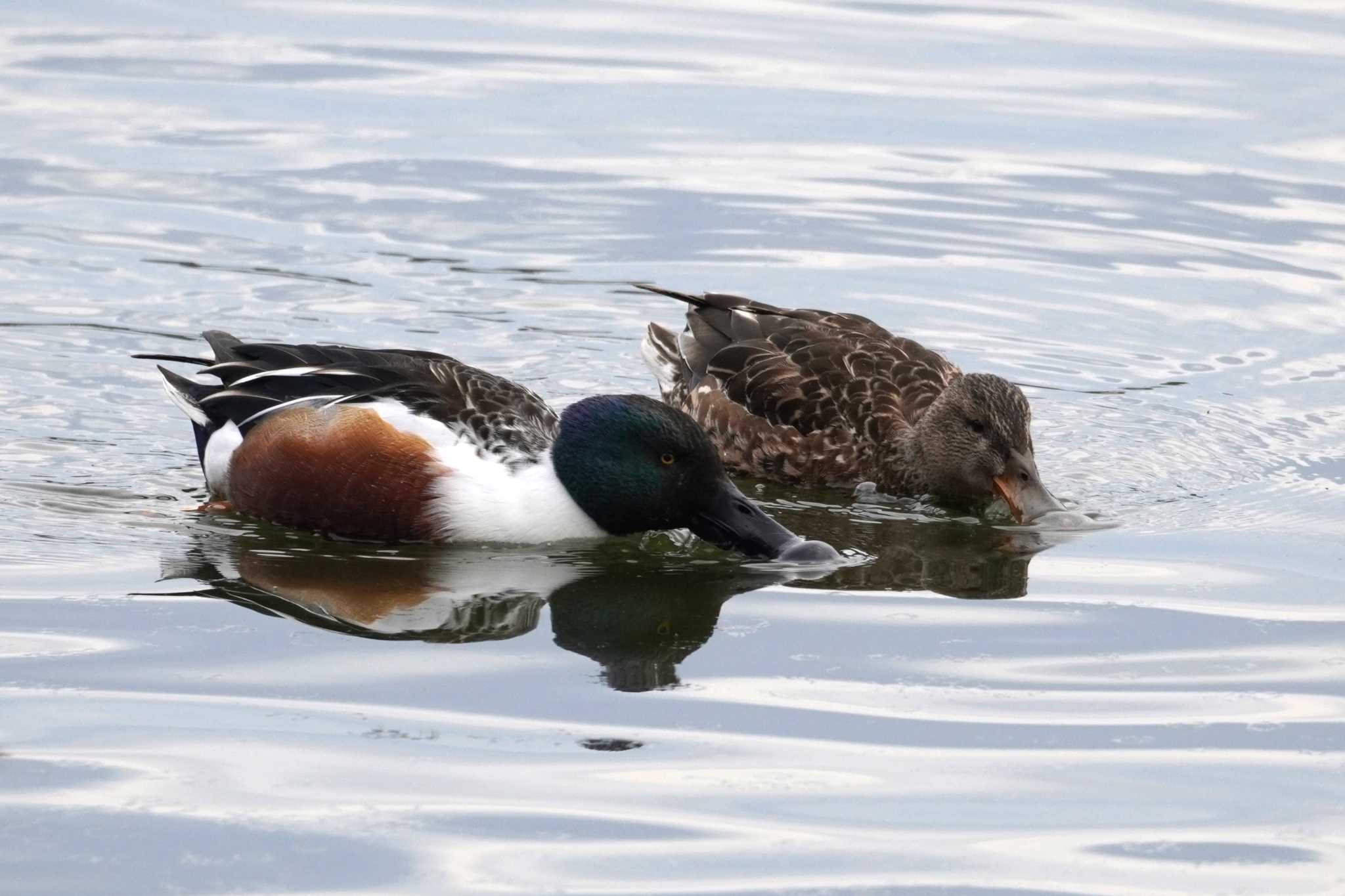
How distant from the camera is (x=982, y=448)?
369 inches

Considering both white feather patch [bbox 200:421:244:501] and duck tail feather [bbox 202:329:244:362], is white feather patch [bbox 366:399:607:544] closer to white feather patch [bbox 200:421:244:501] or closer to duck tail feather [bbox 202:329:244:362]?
white feather patch [bbox 200:421:244:501]

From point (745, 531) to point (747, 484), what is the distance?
188cm

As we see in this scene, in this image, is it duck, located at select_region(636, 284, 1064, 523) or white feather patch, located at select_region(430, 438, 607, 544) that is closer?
white feather patch, located at select_region(430, 438, 607, 544)

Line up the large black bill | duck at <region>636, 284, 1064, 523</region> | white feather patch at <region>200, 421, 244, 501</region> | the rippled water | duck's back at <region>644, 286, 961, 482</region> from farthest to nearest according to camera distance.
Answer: duck's back at <region>644, 286, 961, 482</region> < duck at <region>636, 284, 1064, 523</region> < white feather patch at <region>200, 421, 244, 501</region> < the large black bill < the rippled water

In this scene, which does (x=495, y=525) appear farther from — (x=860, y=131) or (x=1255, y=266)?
(x=860, y=131)

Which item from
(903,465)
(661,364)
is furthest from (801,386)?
(661,364)

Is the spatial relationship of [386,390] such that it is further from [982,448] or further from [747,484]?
[982,448]

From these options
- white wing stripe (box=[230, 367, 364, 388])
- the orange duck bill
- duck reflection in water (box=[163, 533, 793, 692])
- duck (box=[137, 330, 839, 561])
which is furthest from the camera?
the orange duck bill

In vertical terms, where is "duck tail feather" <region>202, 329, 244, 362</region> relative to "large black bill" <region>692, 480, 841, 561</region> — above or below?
above

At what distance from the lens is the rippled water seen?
5.77m

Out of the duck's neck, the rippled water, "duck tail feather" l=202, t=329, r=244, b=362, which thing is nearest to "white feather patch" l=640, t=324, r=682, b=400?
the rippled water

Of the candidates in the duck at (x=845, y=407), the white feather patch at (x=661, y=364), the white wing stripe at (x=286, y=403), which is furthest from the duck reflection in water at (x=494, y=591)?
the white feather patch at (x=661, y=364)

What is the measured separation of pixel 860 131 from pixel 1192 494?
6665 millimetres

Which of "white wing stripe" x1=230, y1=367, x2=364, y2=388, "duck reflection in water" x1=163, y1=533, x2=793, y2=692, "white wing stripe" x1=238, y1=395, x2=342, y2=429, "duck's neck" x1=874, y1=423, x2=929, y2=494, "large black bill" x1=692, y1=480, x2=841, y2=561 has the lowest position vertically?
"duck reflection in water" x1=163, y1=533, x2=793, y2=692
